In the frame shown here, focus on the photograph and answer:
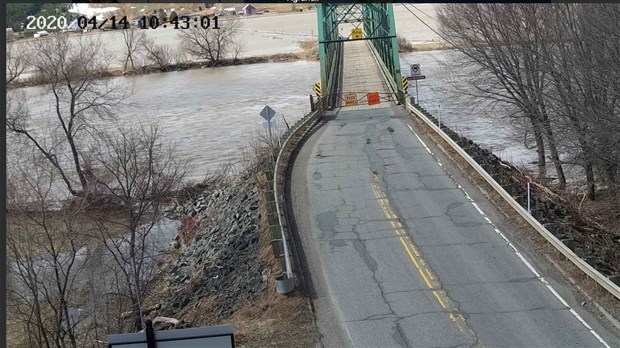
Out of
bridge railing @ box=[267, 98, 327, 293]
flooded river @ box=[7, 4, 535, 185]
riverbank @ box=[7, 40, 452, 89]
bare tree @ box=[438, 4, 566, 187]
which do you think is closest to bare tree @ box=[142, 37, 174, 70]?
riverbank @ box=[7, 40, 452, 89]

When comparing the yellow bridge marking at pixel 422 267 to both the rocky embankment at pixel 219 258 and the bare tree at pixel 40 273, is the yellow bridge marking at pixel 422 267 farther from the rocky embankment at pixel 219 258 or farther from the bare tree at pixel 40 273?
the bare tree at pixel 40 273

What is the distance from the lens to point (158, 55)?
219 feet

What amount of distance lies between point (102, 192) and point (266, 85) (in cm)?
2851

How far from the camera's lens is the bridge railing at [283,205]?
15.4 metres

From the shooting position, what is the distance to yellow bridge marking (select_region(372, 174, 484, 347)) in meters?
13.5

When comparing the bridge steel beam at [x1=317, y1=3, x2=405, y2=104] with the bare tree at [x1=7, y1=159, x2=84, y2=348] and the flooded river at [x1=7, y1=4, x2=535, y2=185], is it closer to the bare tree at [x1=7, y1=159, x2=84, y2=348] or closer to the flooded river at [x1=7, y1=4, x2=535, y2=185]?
the flooded river at [x1=7, y1=4, x2=535, y2=185]

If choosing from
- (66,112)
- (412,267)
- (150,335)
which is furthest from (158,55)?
(150,335)

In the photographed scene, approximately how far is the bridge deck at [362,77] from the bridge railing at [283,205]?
7.96 meters

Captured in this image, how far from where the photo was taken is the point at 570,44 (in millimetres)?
28438

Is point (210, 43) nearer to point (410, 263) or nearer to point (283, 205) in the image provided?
point (283, 205)

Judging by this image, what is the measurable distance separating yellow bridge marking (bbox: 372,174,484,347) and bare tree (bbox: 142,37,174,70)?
160 ft

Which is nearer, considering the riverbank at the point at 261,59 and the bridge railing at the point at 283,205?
the bridge railing at the point at 283,205

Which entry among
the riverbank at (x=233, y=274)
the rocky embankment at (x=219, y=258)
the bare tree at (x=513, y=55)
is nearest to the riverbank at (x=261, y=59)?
the bare tree at (x=513, y=55)

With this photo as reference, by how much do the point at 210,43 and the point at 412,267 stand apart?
57.5 metres
